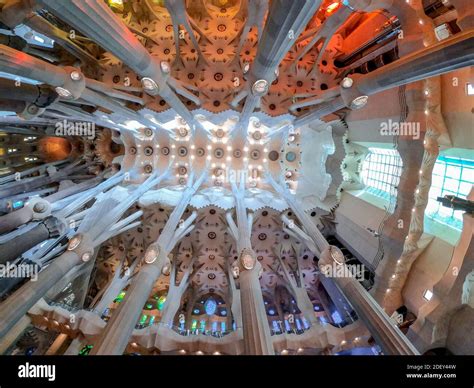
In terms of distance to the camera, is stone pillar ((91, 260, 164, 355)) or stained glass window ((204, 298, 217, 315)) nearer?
stone pillar ((91, 260, 164, 355))

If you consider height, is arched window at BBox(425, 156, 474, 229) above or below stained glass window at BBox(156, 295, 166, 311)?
above

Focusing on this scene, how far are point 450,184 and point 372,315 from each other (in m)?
7.59

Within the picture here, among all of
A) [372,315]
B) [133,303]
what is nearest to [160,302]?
[133,303]

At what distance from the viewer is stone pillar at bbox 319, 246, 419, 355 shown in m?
7.99

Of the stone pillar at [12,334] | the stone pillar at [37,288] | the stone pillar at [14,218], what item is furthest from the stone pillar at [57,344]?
the stone pillar at [37,288]

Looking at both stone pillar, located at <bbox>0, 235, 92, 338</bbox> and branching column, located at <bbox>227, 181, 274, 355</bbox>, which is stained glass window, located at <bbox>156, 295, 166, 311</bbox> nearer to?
stone pillar, located at <bbox>0, 235, 92, 338</bbox>

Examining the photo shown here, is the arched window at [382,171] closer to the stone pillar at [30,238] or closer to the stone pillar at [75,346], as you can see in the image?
the stone pillar at [30,238]

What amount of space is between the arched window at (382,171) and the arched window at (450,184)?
5.59 ft

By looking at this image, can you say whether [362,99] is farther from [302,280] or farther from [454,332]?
[302,280]

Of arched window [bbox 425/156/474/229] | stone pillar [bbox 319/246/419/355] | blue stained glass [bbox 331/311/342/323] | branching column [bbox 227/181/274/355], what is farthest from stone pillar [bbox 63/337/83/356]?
arched window [bbox 425/156/474/229]

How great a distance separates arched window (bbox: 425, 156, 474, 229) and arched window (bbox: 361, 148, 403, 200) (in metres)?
1.70

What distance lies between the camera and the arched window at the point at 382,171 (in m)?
14.5

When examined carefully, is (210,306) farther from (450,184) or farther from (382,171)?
(450,184)
